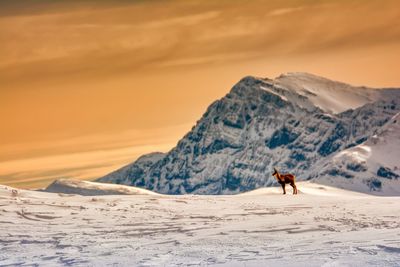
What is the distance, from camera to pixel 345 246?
3378cm

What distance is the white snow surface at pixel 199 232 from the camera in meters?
33.5

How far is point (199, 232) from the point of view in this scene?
39.5 metres

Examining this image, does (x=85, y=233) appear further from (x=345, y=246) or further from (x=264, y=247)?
(x=345, y=246)

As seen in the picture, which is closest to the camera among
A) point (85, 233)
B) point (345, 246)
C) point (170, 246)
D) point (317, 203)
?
point (345, 246)

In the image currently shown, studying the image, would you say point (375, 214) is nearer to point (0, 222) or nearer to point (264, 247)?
point (264, 247)

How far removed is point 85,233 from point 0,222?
224 inches

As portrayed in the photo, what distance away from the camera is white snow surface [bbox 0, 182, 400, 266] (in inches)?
1318

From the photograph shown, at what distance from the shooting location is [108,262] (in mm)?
34312

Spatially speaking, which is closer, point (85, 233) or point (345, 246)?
point (345, 246)

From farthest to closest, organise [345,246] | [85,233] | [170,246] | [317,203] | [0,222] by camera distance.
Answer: [317,203] < [0,222] < [85,233] < [170,246] < [345,246]

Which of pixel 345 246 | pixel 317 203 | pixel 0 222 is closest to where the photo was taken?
pixel 345 246

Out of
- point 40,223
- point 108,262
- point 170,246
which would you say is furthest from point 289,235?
point 40,223

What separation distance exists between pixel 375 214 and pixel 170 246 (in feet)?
35.0

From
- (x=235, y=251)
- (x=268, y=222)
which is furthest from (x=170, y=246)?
(x=268, y=222)
